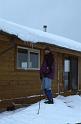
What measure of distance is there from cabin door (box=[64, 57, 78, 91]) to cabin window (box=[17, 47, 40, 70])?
339 centimetres

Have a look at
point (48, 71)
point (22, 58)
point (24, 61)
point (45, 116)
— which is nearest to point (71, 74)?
point (24, 61)

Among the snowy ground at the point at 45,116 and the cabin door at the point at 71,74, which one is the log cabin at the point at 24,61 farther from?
the snowy ground at the point at 45,116

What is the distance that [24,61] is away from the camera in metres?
15.0

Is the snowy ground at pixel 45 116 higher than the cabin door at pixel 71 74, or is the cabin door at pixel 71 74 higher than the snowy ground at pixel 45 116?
the cabin door at pixel 71 74

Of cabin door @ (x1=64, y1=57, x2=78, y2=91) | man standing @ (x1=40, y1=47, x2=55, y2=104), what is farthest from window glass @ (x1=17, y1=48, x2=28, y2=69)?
cabin door @ (x1=64, y1=57, x2=78, y2=91)

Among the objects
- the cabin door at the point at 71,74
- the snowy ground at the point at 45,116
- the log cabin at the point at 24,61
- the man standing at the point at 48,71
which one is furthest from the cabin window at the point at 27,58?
the cabin door at the point at 71,74

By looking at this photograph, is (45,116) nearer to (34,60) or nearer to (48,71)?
(48,71)

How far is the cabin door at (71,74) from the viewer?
19.5 meters

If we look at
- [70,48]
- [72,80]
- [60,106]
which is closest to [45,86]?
[60,106]

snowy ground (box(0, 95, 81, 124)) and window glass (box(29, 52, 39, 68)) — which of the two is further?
window glass (box(29, 52, 39, 68))

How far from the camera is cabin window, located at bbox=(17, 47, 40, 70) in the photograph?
48.1 ft

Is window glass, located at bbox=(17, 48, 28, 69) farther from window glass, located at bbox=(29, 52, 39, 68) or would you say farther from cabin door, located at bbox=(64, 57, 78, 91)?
cabin door, located at bbox=(64, 57, 78, 91)

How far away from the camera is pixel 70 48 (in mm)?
18141

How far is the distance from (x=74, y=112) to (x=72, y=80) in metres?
7.47
